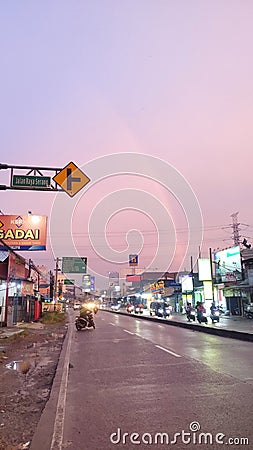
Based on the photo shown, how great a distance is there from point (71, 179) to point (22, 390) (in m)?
6.56

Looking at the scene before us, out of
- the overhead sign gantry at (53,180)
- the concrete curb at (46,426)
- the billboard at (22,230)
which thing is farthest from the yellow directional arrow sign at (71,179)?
the billboard at (22,230)

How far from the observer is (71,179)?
12.6m

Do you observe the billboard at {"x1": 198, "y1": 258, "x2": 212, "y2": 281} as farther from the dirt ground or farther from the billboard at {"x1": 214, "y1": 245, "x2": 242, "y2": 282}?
the dirt ground

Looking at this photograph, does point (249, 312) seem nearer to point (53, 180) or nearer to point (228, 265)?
point (228, 265)

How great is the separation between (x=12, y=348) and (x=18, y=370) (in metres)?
6.47

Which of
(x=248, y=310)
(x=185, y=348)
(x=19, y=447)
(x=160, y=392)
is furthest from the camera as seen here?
(x=248, y=310)

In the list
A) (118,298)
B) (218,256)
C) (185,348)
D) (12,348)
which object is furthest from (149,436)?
(118,298)

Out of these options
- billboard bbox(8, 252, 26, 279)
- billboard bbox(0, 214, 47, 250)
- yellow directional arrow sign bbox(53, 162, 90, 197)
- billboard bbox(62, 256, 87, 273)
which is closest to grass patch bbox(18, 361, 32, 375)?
yellow directional arrow sign bbox(53, 162, 90, 197)

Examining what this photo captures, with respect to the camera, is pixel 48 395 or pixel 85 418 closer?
pixel 85 418

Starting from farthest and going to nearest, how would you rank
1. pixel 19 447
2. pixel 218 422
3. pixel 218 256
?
pixel 218 256 → pixel 218 422 → pixel 19 447

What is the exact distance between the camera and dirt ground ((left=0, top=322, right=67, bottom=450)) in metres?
5.69

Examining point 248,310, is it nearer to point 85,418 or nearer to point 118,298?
point 85,418

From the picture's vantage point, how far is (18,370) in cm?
1176

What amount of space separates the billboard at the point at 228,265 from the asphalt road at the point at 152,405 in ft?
114
